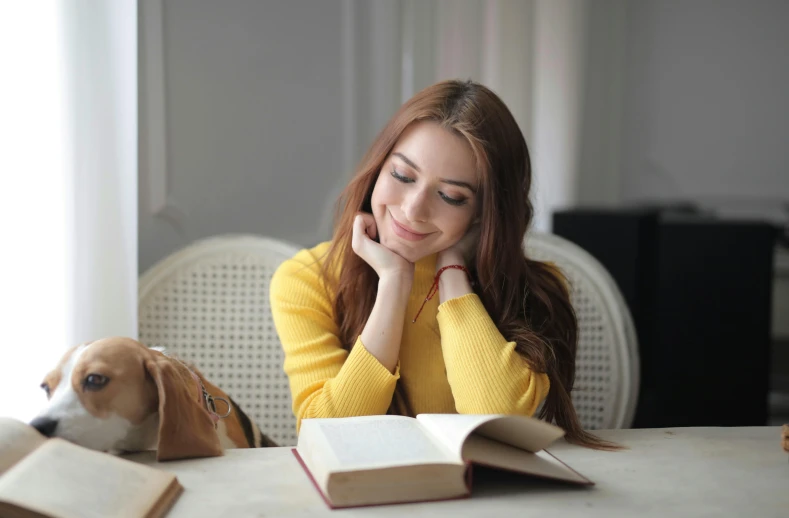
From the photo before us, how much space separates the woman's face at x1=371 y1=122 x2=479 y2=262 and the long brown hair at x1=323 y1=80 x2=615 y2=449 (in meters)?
0.02

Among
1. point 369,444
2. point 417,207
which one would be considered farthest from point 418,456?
point 417,207

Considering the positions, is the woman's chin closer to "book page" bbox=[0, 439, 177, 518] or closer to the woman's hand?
the woman's hand

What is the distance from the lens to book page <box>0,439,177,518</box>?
0.66 meters

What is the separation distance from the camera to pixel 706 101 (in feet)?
8.47

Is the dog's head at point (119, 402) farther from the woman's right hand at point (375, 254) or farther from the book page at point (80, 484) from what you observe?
the woman's right hand at point (375, 254)

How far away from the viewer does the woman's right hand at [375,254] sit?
1217mm

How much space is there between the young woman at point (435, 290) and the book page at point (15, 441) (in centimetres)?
45

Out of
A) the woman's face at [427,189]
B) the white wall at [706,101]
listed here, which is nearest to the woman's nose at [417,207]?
the woman's face at [427,189]

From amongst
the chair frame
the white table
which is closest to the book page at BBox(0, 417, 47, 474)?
the white table

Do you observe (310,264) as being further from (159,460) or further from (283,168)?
(283,168)

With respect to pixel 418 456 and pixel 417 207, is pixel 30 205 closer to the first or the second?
pixel 417 207

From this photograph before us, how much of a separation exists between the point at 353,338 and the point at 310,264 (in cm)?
15

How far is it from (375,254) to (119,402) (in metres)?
0.48

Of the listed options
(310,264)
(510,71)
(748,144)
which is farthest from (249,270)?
(748,144)
